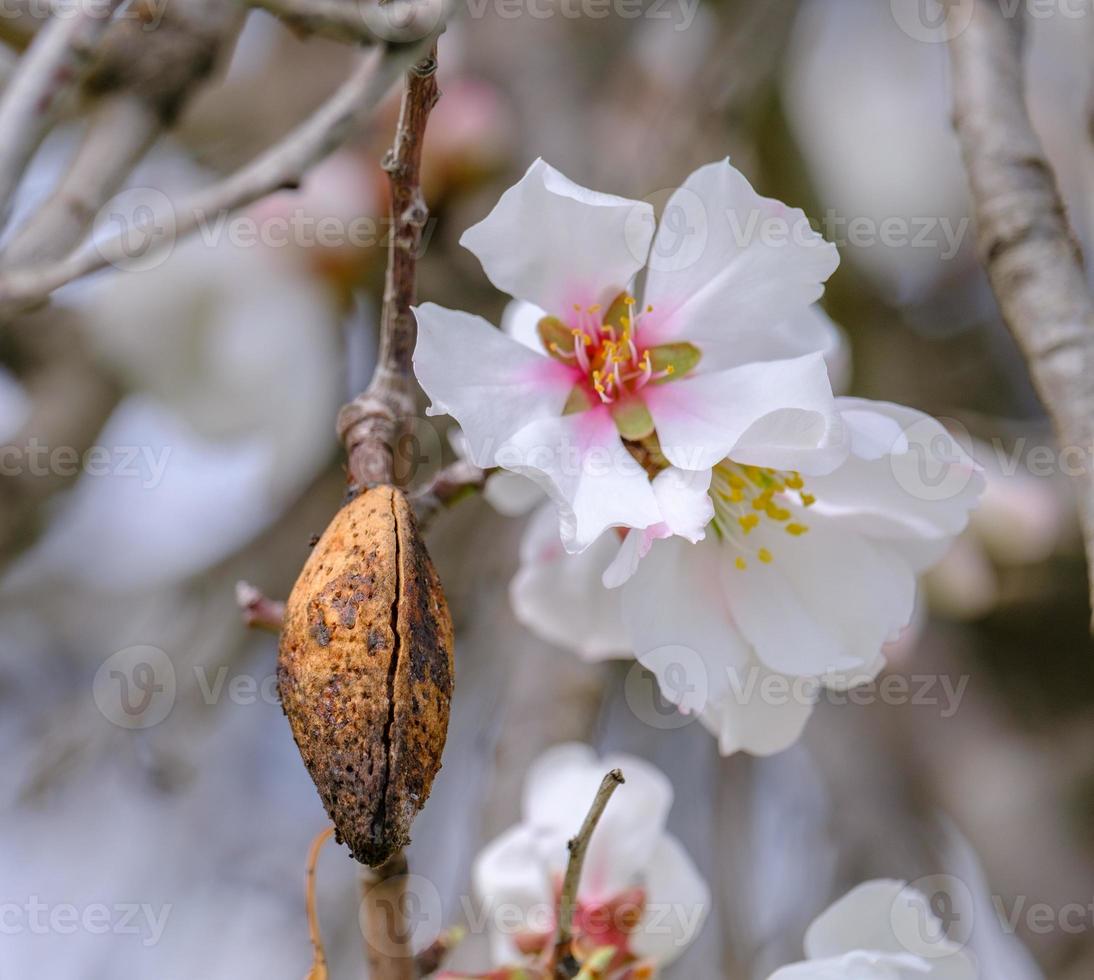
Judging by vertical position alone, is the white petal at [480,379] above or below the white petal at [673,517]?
above

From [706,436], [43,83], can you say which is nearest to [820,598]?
[706,436]

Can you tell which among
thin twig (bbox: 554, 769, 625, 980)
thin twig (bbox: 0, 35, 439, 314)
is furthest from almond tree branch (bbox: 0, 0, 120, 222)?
thin twig (bbox: 554, 769, 625, 980)

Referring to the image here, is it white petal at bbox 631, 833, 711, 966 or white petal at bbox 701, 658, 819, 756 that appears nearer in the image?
white petal at bbox 701, 658, 819, 756

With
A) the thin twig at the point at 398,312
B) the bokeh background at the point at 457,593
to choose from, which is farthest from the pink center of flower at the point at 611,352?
the bokeh background at the point at 457,593

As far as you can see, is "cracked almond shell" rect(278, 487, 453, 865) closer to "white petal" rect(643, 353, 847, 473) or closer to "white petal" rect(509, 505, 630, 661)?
"white petal" rect(643, 353, 847, 473)

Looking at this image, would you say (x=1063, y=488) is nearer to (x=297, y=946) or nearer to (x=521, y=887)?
(x=521, y=887)

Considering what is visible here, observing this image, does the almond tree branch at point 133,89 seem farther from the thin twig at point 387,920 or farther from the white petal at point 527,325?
the thin twig at point 387,920
